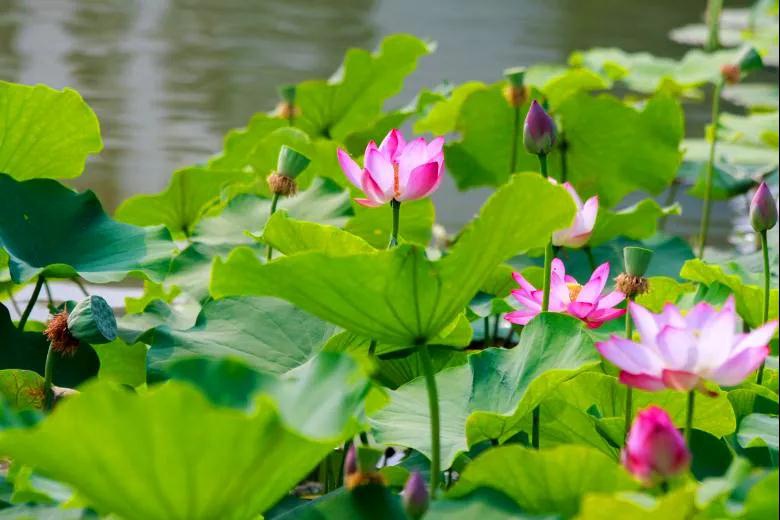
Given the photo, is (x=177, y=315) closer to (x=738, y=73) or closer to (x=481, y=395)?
(x=481, y=395)

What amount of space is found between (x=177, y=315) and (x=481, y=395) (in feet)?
1.44

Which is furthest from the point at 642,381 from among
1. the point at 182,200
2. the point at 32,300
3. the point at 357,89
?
the point at 357,89

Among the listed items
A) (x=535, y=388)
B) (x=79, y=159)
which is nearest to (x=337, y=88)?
(x=79, y=159)

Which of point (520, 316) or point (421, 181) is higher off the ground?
point (421, 181)

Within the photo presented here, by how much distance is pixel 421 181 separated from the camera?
954mm

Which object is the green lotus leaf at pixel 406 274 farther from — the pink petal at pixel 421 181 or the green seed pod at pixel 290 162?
the green seed pod at pixel 290 162

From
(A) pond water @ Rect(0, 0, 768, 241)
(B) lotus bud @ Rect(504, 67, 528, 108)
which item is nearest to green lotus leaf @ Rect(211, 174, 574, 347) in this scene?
(B) lotus bud @ Rect(504, 67, 528, 108)

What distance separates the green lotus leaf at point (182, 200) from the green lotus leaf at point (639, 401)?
667 mm

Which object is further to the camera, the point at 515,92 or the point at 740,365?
the point at 515,92

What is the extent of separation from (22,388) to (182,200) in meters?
0.57

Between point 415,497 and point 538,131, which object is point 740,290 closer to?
point 538,131

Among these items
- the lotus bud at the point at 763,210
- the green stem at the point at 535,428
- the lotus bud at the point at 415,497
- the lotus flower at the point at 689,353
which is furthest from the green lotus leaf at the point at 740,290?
the lotus bud at the point at 415,497

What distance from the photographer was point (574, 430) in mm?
965

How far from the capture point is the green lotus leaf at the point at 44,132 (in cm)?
125
